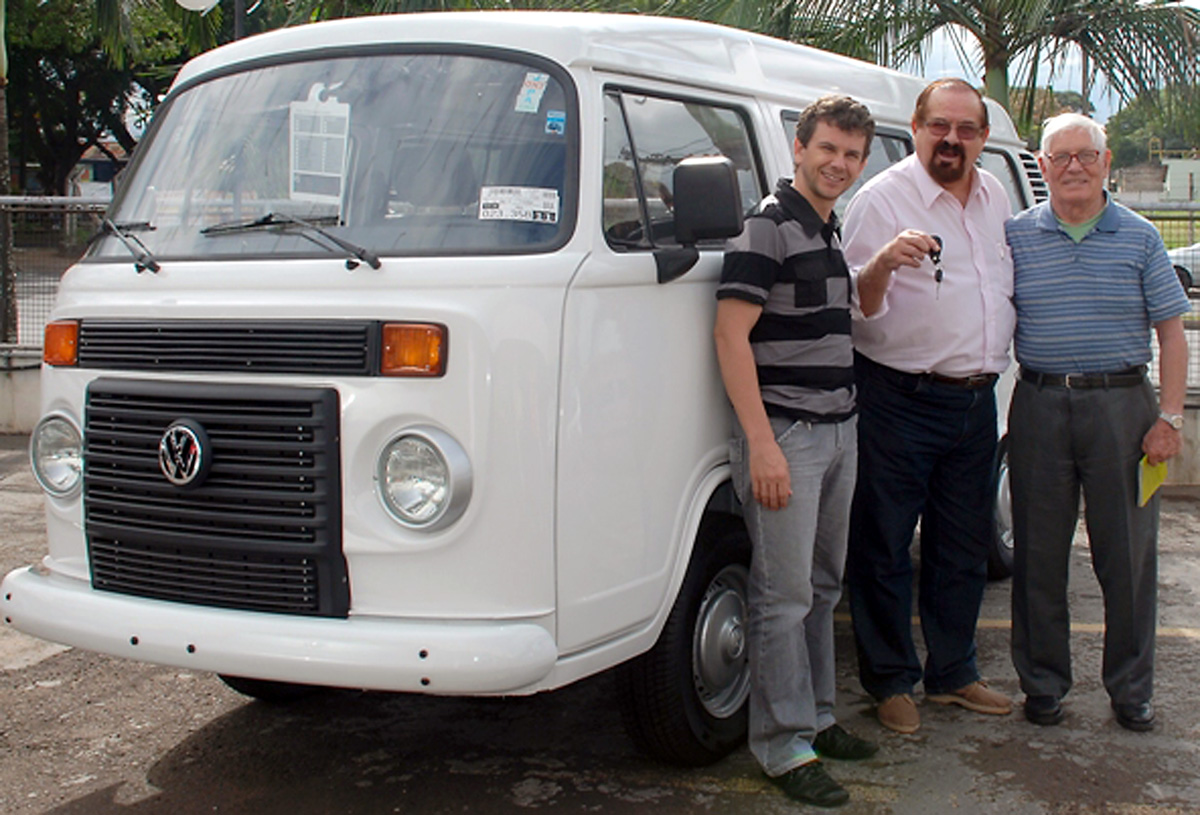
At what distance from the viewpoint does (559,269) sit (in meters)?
3.41

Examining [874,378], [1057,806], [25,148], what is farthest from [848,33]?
[25,148]

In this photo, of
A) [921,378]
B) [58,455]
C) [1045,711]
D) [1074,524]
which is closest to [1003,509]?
[1074,524]

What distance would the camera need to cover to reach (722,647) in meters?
4.17

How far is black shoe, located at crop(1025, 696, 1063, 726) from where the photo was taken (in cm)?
455

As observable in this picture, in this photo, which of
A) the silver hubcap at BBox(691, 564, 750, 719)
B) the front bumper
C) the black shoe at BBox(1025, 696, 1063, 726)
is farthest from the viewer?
the black shoe at BBox(1025, 696, 1063, 726)

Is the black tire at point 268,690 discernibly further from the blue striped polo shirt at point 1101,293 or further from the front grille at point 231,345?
the blue striped polo shirt at point 1101,293

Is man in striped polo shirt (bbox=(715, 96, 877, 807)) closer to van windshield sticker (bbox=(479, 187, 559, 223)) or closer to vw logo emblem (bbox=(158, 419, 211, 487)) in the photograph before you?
van windshield sticker (bbox=(479, 187, 559, 223))

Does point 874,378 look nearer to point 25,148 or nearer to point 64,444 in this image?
point 64,444

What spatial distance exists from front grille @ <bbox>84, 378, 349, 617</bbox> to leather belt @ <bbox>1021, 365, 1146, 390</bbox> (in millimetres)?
2468

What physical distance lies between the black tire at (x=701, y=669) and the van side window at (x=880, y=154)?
5.09 feet

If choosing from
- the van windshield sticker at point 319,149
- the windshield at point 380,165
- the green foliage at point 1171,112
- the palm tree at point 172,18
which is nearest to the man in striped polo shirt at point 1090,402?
the windshield at point 380,165

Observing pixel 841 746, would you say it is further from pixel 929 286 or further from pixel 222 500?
pixel 222 500

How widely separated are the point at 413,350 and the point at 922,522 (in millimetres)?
2198

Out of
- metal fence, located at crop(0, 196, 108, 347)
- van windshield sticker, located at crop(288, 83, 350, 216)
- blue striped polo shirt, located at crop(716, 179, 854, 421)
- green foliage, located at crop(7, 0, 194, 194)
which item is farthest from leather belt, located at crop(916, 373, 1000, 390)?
green foliage, located at crop(7, 0, 194, 194)
